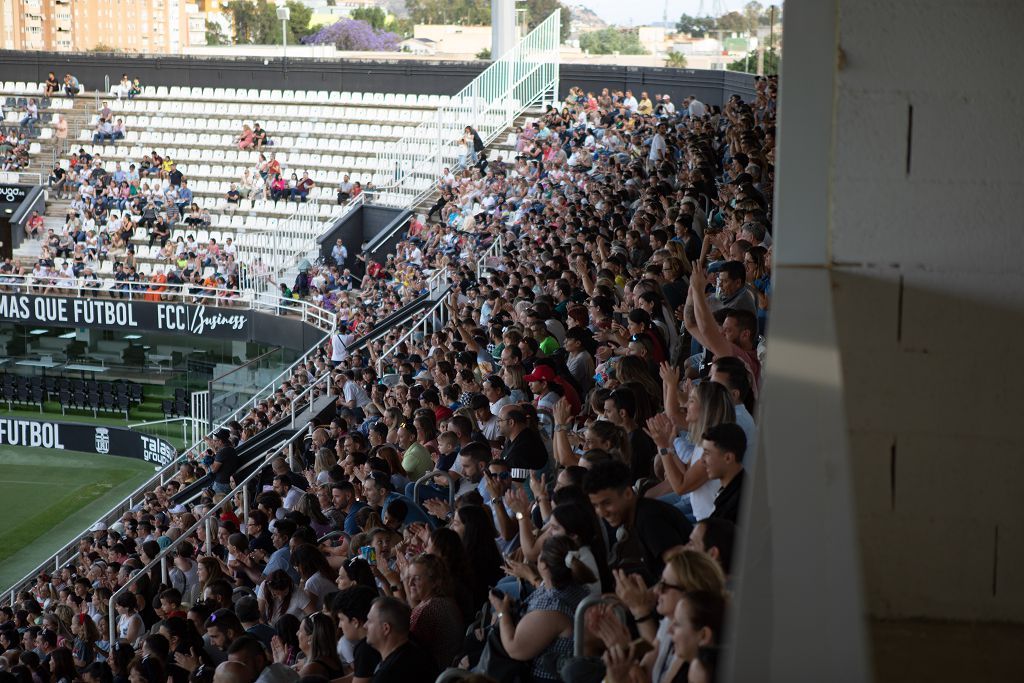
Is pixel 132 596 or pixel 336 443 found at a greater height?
pixel 336 443

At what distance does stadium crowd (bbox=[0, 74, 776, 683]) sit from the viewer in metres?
3.65

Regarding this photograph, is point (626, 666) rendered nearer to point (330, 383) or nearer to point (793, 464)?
point (793, 464)

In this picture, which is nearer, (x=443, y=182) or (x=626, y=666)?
(x=626, y=666)

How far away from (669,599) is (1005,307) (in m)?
1.16

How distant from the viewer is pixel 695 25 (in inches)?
985

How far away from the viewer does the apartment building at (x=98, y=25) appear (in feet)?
188

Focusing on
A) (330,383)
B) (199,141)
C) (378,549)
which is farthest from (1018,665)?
(199,141)

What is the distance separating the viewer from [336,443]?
8.98 meters

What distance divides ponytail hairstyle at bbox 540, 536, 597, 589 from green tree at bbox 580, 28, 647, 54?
34737 mm

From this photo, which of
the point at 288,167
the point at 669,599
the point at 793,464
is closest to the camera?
the point at 793,464

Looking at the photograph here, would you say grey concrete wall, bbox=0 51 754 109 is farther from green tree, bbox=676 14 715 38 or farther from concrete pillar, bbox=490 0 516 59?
green tree, bbox=676 14 715 38

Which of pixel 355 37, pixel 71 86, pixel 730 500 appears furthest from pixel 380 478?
pixel 355 37

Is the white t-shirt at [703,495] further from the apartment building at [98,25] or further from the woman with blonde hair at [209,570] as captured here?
the apartment building at [98,25]

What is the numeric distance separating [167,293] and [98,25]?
1801 inches
